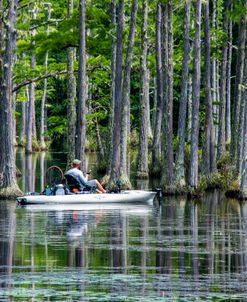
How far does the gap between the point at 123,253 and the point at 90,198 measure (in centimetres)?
1211

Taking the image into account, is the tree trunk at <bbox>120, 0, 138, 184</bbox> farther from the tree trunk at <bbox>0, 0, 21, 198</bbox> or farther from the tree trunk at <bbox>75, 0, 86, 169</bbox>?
the tree trunk at <bbox>0, 0, 21, 198</bbox>

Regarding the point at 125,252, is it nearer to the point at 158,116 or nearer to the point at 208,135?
the point at 208,135

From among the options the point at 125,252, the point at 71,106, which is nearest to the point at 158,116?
the point at 71,106

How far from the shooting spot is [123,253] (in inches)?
909

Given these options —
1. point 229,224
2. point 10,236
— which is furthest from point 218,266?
point 229,224

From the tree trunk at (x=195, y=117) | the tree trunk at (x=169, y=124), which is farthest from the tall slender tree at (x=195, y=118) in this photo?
the tree trunk at (x=169, y=124)

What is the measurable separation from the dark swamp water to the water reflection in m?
0.02

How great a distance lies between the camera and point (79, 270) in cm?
2053

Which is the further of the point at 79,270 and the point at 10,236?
the point at 10,236

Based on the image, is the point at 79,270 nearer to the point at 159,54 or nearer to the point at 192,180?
the point at 192,180

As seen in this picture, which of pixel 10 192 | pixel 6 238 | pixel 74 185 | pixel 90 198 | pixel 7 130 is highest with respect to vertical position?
pixel 7 130

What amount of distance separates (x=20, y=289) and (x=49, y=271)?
2.14 meters

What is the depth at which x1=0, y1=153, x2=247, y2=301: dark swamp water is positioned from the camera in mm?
18355

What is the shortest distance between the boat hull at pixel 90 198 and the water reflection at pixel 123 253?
0.47m
